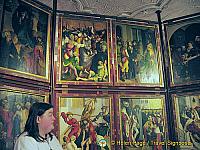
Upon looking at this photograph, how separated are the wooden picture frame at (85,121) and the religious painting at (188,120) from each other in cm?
205

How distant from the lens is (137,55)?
7930 mm

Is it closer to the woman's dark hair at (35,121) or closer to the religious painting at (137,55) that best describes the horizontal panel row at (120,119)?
the religious painting at (137,55)

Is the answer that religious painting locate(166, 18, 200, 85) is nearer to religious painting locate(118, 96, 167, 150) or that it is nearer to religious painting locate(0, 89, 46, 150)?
religious painting locate(118, 96, 167, 150)

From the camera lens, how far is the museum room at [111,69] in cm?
638

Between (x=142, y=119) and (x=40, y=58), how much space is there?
11.3 feet

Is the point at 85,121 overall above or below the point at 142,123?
above

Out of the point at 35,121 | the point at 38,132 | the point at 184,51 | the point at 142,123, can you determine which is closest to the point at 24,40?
the point at 35,121

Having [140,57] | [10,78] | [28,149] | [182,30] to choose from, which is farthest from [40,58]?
[182,30]

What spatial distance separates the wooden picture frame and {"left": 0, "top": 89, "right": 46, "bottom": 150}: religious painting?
1.06m

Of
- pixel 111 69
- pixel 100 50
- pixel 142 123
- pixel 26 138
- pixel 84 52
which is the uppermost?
pixel 100 50

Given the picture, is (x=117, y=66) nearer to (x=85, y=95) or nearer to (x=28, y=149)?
(x=85, y=95)

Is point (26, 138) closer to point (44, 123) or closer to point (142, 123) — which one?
point (44, 123)

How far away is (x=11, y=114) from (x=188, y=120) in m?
4.94

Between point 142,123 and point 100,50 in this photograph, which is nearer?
point 142,123
